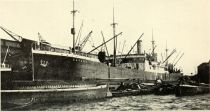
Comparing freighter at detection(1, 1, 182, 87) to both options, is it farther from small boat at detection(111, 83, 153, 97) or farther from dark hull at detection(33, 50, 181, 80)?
small boat at detection(111, 83, 153, 97)

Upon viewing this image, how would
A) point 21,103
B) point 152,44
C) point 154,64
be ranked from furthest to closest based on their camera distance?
point 152,44
point 154,64
point 21,103

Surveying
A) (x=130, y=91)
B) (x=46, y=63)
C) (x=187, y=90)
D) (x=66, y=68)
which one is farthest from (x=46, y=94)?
(x=187, y=90)

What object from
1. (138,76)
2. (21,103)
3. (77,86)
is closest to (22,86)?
(21,103)

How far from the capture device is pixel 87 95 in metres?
17.5

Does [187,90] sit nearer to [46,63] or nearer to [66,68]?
[66,68]

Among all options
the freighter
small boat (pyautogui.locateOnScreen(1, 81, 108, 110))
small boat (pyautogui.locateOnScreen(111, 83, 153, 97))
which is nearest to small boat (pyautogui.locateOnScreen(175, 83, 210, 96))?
small boat (pyautogui.locateOnScreen(111, 83, 153, 97))

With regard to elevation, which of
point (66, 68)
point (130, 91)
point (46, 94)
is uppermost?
point (66, 68)

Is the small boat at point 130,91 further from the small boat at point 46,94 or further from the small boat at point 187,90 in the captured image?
the small boat at point 46,94

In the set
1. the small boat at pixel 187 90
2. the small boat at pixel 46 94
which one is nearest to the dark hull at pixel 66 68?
the small boat at pixel 46 94

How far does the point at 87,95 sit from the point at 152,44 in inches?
1124

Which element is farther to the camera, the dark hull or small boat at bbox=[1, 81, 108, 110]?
the dark hull

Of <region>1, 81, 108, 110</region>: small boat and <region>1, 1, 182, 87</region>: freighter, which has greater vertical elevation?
<region>1, 1, 182, 87</region>: freighter

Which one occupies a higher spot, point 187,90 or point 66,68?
point 66,68

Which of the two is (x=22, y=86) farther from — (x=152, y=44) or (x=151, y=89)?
(x=152, y=44)
